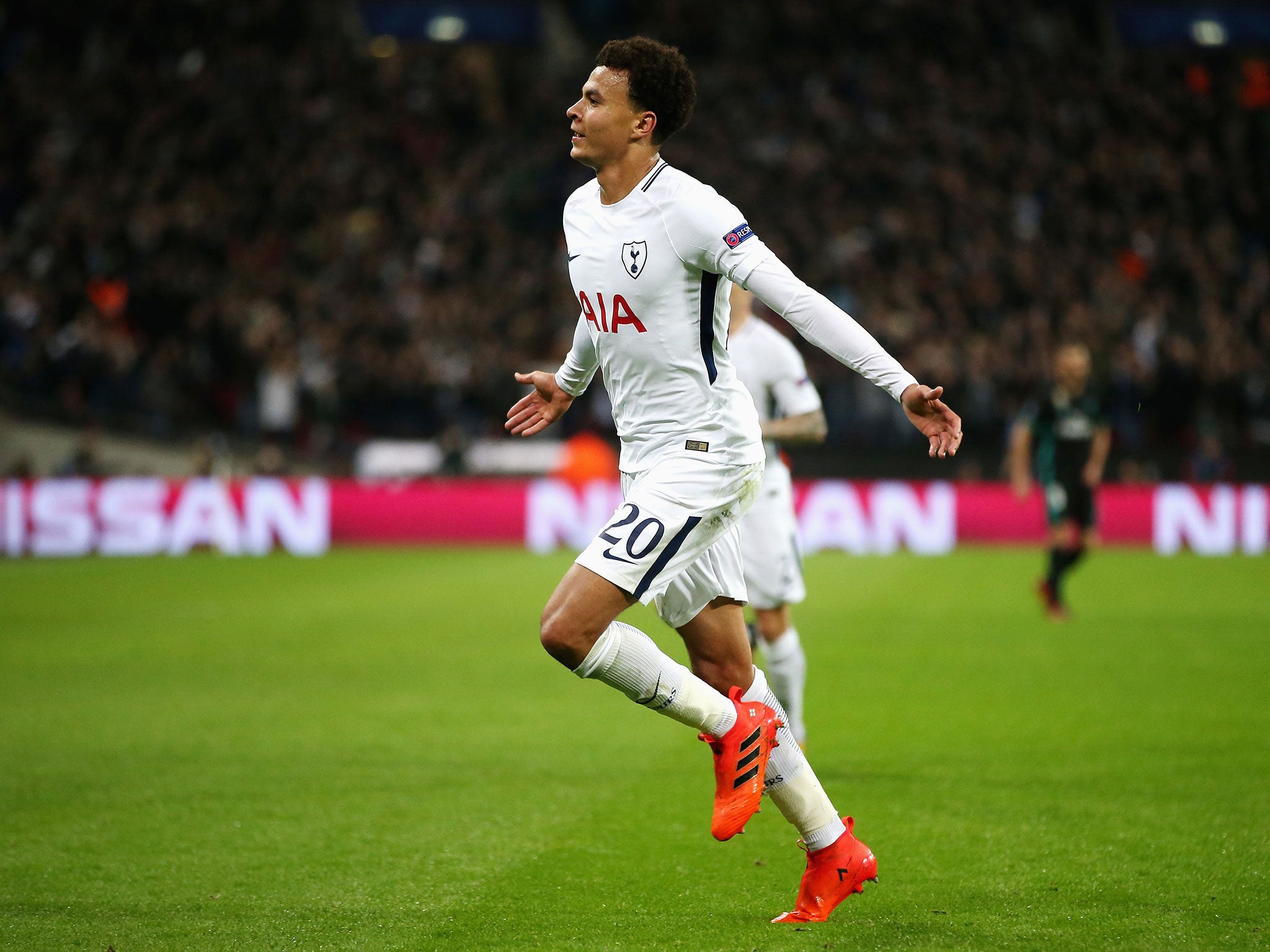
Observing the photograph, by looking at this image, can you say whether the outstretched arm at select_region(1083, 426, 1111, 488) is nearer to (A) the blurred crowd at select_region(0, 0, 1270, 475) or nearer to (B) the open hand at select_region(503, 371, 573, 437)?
(A) the blurred crowd at select_region(0, 0, 1270, 475)

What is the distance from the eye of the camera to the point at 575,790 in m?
5.98

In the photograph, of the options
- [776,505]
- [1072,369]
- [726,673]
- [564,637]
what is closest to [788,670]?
[776,505]

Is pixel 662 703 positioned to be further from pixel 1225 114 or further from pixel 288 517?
pixel 1225 114

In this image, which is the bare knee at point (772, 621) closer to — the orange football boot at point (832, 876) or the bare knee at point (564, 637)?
the orange football boot at point (832, 876)

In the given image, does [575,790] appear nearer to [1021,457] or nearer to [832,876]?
[832,876]

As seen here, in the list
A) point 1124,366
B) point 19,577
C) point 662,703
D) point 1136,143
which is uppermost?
point 1136,143

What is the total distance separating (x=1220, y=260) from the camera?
2394 cm

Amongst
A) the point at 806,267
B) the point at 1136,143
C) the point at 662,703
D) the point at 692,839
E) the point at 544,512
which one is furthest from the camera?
the point at 1136,143

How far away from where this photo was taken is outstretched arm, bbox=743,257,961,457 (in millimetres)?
3797

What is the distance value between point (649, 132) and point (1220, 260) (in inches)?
875

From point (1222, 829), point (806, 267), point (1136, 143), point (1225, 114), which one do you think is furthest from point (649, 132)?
point (1225, 114)

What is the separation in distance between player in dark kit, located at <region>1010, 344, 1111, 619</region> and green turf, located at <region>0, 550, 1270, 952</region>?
818 millimetres

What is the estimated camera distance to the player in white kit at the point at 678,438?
4012 mm

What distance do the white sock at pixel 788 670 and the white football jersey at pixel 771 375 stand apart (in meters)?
0.82
